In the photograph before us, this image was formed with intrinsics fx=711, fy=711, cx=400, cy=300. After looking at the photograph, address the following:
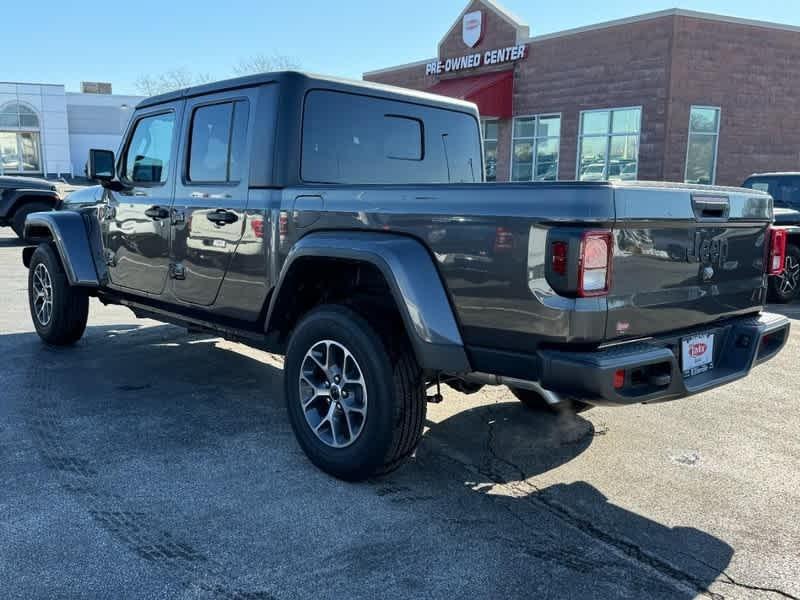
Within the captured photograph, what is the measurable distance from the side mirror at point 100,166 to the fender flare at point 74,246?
640 mm

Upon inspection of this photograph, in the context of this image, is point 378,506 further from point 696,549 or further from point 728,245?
point 728,245

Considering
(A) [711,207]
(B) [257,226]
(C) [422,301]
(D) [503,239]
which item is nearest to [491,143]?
(B) [257,226]

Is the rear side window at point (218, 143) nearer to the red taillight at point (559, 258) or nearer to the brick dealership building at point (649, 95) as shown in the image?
the red taillight at point (559, 258)

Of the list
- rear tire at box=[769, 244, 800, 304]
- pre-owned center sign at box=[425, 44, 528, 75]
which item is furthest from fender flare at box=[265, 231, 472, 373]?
pre-owned center sign at box=[425, 44, 528, 75]

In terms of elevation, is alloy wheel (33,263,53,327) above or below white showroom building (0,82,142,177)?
below

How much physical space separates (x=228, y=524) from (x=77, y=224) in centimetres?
359

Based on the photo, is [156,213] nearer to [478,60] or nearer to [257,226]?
[257,226]

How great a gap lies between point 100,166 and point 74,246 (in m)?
0.79

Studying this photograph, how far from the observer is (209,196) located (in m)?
4.32

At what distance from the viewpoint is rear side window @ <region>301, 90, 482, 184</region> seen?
13.3ft

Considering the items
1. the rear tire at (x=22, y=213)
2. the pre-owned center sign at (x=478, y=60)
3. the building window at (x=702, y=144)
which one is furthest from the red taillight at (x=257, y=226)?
the pre-owned center sign at (x=478, y=60)

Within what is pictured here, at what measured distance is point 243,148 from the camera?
4.14 m

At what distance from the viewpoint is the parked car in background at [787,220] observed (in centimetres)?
918

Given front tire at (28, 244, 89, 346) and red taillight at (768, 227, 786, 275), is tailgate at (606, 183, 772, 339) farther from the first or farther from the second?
front tire at (28, 244, 89, 346)
